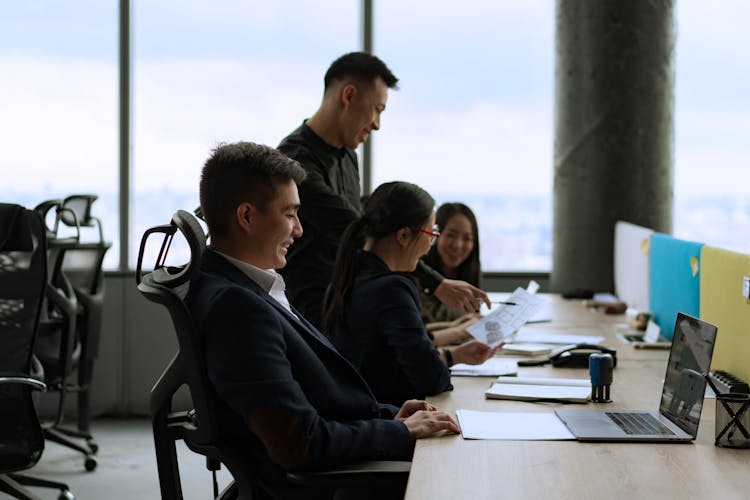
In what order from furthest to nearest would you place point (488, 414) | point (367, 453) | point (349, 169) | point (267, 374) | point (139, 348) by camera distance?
point (139, 348) → point (349, 169) → point (488, 414) → point (367, 453) → point (267, 374)

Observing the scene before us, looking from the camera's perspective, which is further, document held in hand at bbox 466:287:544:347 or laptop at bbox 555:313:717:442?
document held in hand at bbox 466:287:544:347

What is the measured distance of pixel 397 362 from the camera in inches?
94.2

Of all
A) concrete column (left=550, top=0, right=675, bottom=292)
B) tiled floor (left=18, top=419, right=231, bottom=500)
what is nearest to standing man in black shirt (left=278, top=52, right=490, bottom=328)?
tiled floor (left=18, top=419, right=231, bottom=500)

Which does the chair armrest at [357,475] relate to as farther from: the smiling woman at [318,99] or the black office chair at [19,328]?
the smiling woman at [318,99]

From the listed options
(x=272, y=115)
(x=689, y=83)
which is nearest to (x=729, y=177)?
(x=689, y=83)

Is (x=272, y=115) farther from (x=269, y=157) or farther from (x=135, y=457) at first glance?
(x=269, y=157)

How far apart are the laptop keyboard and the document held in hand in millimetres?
639

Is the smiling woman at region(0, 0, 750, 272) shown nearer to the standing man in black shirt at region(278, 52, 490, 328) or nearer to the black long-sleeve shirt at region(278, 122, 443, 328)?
the standing man in black shirt at region(278, 52, 490, 328)

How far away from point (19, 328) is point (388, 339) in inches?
45.5

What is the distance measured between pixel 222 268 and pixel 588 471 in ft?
2.38

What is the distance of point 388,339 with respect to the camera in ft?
7.79

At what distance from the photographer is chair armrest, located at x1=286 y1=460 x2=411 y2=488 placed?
1.68m

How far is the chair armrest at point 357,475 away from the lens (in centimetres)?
168


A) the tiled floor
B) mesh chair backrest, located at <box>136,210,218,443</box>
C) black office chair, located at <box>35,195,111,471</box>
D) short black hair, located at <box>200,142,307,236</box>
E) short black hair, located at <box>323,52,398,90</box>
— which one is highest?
short black hair, located at <box>323,52,398,90</box>
